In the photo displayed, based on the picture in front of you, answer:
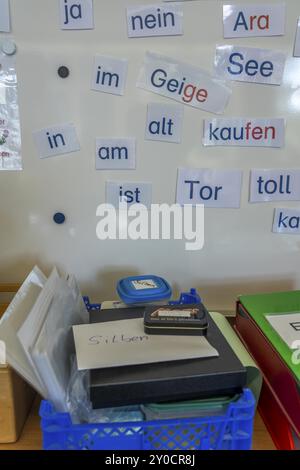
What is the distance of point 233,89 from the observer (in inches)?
30.8

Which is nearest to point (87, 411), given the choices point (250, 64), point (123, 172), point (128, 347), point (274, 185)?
point (128, 347)

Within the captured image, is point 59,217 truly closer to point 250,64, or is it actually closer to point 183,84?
point 183,84

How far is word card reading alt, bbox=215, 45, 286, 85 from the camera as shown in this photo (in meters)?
0.77

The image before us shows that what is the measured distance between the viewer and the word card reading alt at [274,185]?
2.70 ft

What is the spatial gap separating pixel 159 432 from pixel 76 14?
0.73 meters

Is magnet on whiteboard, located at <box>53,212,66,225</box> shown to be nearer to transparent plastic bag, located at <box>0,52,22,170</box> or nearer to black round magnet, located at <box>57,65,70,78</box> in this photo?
transparent plastic bag, located at <box>0,52,22,170</box>

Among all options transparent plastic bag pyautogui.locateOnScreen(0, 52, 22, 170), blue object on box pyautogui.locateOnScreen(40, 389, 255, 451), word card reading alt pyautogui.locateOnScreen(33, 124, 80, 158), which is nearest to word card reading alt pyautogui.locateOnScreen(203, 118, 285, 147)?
word card reading alt pyautogui.locateOnScreen(33, 124, 80, 158)

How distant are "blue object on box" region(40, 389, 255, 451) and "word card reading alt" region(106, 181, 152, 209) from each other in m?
0.43

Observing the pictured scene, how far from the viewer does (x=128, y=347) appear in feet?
1.88

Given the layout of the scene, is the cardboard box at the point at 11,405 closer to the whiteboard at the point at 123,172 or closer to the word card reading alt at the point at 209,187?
the whiteboard at the point at 123,172
